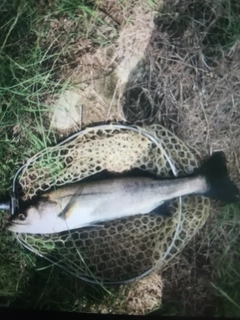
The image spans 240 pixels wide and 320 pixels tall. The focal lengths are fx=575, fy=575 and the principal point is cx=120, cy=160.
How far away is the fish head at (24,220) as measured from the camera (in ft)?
5.19

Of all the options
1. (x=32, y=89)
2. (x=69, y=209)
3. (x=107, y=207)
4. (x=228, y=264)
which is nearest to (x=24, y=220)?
(x=69, y=209)

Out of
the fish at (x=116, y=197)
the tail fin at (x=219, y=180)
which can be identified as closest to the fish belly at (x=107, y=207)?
the fish at (x=116, y=197)

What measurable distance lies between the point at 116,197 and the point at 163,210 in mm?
130

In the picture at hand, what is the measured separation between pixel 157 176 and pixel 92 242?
0.85ft

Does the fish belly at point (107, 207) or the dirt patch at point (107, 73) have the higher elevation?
the dirt patch at point (107, 73)

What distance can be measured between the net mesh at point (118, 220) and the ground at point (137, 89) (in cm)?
3

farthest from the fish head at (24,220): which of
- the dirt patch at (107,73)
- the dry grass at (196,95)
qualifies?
the dry grass at (196,95)

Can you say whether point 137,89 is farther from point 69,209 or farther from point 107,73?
point 69,209

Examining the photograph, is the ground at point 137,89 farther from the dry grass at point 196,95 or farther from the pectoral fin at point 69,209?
the pectoral fin at point 69,209

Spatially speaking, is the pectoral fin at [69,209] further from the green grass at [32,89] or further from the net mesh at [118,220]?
the green grass at [32,89]

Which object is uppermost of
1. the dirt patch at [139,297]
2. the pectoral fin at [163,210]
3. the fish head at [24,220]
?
the pectoral fin at [163,210]

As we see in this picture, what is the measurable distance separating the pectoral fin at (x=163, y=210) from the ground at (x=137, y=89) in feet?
0.33

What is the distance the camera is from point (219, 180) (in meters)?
1.48

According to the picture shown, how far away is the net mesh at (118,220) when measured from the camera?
4.99ft
